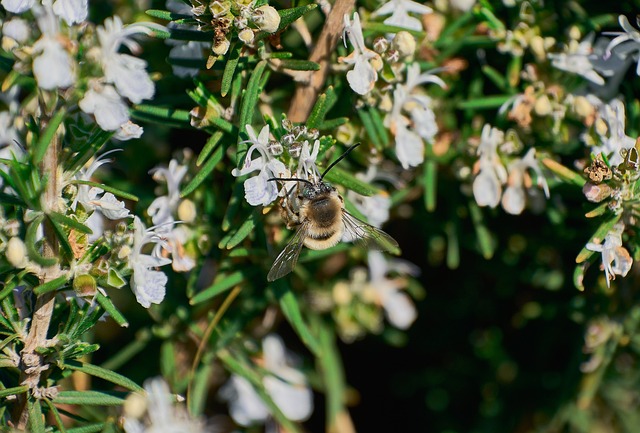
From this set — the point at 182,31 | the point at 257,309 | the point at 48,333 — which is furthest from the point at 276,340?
the point at 182,31

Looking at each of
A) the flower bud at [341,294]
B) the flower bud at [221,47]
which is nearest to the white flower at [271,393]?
the flower bud at [341,294]

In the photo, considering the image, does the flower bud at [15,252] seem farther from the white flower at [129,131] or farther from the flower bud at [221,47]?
the flower bud at [221,47]

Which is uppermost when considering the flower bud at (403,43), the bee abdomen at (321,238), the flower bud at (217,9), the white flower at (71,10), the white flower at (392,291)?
the white flower at (71,10)

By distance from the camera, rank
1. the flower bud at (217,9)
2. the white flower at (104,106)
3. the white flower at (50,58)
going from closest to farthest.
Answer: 1. the white flower at (50,58)
2. the white flower at (104,106)
3. the flower bud at (217,9)

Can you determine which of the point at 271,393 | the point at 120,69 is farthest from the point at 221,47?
the point at 271,393

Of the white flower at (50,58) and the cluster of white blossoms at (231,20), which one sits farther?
the cluster of white blossoms at (231,20)

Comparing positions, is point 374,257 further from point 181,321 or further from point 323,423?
point 323,423
